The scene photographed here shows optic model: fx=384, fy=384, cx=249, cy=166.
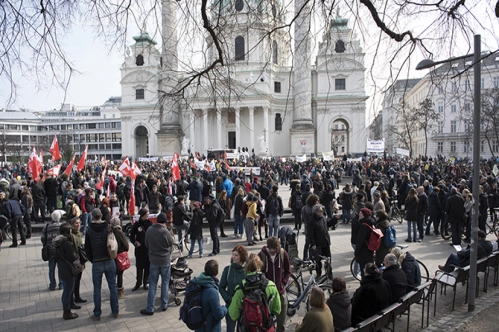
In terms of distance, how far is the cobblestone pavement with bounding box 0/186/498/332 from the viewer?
5.94 metres

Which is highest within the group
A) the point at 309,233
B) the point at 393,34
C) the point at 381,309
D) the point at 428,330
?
the point at 393,34

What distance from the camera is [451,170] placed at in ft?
79.6

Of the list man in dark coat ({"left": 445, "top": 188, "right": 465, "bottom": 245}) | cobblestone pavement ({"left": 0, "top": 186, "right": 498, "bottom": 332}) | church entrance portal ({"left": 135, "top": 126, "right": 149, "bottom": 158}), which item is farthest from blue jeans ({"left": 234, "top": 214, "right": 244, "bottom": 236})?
church entrance portal ({"left": 135, "top": 126, "right": 149, "bottom": 158})

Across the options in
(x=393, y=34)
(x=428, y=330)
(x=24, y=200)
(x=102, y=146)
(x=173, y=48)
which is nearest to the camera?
(x=393, y=34)

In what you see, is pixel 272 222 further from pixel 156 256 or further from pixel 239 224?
pixel 156 256

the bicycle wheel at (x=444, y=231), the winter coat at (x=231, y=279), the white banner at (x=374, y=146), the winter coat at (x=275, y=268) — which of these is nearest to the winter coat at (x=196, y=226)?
the winter coat at (x=275, y=268)

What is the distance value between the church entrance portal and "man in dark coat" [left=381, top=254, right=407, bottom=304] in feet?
191

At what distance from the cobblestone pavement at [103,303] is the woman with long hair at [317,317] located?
1.80 m

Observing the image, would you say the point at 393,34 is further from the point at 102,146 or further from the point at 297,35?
the point at 102,146

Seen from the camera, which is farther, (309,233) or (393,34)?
(309,233)

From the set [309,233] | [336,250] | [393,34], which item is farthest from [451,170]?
[393,34]

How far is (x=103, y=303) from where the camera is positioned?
6910mm

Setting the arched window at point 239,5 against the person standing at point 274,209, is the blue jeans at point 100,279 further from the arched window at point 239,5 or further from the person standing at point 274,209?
the person standing at point 274,209

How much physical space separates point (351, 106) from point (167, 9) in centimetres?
4970
